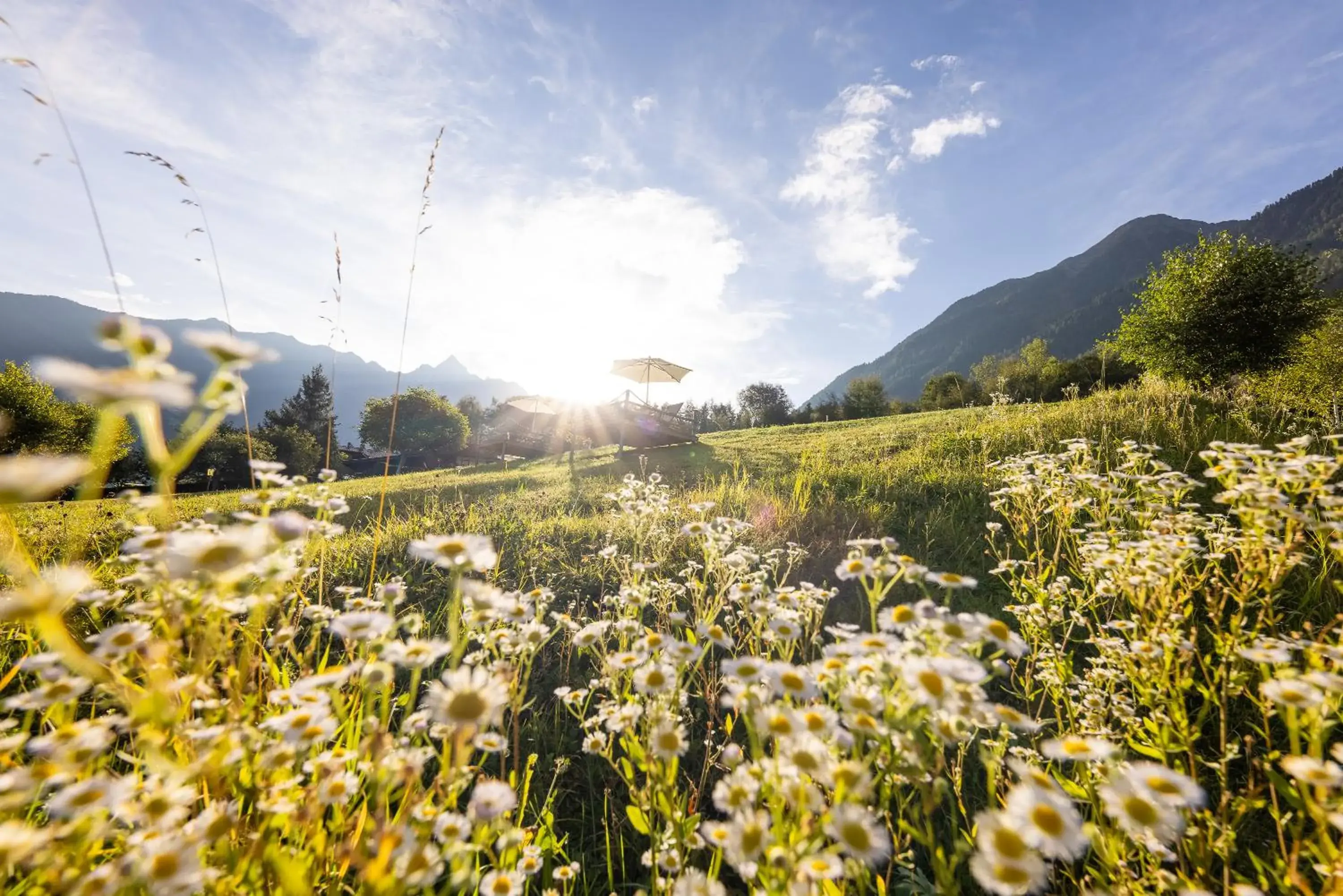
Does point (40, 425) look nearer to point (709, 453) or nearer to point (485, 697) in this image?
point (709, 453)

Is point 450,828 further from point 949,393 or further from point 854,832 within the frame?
point 949,393

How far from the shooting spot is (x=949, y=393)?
40.5 m

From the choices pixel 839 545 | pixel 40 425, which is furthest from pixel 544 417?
pixel 839 545

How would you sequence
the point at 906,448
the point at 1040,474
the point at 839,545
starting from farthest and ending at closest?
the point at 906,448, the point at 839,545, the point at 1040,474

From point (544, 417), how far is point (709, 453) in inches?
1103

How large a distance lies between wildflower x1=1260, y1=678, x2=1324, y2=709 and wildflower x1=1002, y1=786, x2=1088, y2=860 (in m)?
0.73

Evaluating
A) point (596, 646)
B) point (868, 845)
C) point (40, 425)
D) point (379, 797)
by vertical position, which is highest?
point (40, 425)

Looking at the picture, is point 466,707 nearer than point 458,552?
Yes

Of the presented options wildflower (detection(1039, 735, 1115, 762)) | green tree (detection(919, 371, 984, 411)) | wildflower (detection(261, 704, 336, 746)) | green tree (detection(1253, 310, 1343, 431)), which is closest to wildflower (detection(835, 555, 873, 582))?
wildflower (detection(1039, 735, 1115, 762))

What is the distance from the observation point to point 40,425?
24.7 meters

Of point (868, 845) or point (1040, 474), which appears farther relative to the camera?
point (1040, 474)

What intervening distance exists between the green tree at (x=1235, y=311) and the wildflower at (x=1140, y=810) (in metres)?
17.2

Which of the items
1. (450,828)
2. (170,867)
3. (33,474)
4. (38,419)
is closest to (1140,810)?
(450,828)

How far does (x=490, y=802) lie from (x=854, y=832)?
784 millimetres
